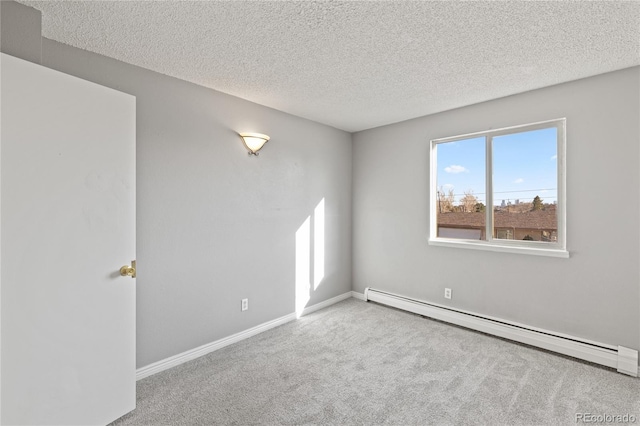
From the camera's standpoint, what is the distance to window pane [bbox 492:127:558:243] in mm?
2746

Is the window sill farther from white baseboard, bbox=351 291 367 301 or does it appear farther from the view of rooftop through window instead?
white baseboard, bbox=351 291 367 301

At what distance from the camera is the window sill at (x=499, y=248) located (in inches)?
104

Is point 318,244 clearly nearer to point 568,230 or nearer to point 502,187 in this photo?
point 502,187

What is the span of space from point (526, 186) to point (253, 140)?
2.78 m

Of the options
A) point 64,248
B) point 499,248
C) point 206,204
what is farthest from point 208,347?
point 499,248

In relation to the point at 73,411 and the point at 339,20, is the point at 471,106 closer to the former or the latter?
the point at 339,20

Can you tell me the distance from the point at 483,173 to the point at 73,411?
3.89m

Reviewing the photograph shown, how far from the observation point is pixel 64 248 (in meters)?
1.60

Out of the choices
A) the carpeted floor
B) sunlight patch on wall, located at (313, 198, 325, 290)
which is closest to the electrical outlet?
the carpeted floor

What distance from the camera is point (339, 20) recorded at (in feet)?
5.57

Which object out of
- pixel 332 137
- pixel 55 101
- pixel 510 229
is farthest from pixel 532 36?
pixel 55 101

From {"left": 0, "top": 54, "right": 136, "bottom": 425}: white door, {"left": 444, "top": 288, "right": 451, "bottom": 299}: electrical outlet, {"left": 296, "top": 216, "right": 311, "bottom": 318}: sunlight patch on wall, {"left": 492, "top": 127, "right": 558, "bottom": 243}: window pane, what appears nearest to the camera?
{"left": 0, "top": 54, "right": 136, "bottom": 425}: white door

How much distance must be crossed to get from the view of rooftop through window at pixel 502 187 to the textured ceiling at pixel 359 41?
0.58 metres

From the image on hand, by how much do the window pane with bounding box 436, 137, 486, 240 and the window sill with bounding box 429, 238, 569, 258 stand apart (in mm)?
125
